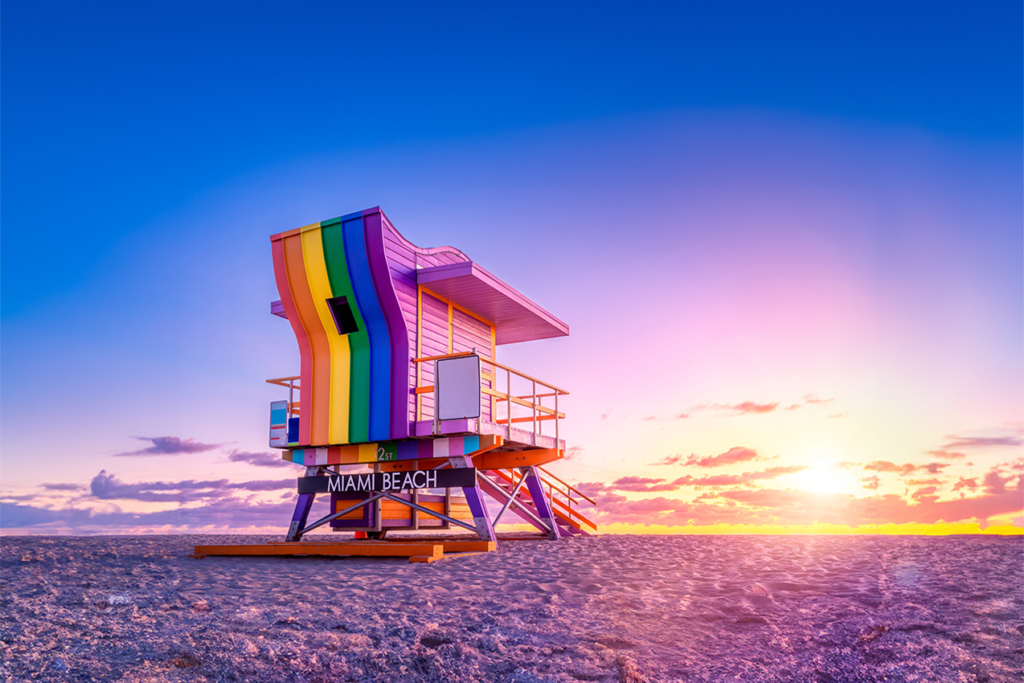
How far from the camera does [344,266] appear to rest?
13.7 metres

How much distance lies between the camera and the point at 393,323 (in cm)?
1357

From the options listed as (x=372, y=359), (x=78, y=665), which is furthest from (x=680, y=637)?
(x=372, y=359)

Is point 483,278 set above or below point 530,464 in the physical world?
above

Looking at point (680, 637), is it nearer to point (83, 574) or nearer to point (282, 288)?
point (83, 574)

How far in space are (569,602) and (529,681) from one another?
104 inches

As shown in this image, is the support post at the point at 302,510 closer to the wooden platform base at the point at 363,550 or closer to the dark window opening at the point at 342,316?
the wooden platform base at the point at 363,550

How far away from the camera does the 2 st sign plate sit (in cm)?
1302

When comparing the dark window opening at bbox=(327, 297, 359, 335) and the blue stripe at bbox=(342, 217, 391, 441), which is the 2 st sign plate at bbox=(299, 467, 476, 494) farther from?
the dark window opening at bbox=(327, 297, 359, 335)

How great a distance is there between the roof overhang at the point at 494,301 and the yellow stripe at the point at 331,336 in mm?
1911

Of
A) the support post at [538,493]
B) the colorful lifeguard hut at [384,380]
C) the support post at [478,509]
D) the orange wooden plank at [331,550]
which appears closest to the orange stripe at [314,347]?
the colorful lifeguard hut at [384,380]

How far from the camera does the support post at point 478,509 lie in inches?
504

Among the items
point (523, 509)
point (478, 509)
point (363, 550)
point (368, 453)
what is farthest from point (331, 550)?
point (523, 509)

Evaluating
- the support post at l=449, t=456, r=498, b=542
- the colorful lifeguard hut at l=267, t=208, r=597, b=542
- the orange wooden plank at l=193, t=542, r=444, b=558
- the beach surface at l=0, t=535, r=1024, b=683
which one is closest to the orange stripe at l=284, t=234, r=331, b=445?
the colorful lifeguard hut at l=267, t=208, r=597, b=542

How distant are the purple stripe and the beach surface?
138 inches
